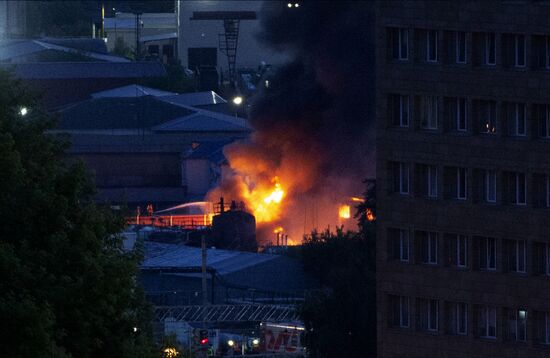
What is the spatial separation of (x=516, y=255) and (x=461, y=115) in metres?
3.20

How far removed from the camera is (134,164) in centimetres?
11350

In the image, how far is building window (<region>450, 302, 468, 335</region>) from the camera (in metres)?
50.5

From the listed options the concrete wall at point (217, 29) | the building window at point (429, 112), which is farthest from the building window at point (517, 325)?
the concrete wall at point (217, 29)

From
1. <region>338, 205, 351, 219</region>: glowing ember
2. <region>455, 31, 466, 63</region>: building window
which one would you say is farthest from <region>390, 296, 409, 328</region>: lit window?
<region>338, 205, 351, 219</region>: glowing ember

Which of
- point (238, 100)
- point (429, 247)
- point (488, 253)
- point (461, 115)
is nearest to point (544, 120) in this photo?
point (461, 115)

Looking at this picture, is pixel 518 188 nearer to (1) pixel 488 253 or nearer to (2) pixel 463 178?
(2) pixel 463 178

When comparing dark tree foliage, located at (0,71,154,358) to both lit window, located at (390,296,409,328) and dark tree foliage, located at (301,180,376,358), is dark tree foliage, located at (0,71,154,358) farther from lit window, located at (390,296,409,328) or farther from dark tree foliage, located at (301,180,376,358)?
dark tree foliage, located at (301,180,376,358)

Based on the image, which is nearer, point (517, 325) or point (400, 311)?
point (517, 325)

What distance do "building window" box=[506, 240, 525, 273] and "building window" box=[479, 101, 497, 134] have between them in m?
2.35

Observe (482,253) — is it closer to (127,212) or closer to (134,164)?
(127,212)

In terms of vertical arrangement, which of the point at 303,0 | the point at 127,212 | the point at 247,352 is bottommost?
the point at 247,352

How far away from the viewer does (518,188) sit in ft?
162

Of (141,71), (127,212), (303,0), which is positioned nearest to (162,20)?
(141,71)

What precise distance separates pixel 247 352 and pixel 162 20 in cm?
12922
